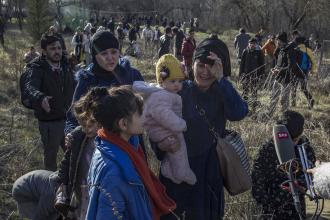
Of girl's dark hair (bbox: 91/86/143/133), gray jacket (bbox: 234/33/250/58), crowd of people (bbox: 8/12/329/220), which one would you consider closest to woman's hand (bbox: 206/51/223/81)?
crowd of people (bbox: 8/12/329/220)

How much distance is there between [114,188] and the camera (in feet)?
7.93

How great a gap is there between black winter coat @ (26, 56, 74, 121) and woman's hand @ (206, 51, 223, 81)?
7.33 feet

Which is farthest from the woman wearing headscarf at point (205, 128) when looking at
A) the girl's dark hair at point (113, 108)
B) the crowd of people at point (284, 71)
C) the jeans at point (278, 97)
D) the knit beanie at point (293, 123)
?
the crowd of people at point (284, 71)

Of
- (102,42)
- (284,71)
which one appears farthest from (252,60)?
(102,42)

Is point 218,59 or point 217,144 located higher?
point 218,59

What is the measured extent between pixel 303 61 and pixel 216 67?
6.99m

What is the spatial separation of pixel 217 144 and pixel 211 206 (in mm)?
400

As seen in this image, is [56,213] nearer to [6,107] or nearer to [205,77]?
[205,77]

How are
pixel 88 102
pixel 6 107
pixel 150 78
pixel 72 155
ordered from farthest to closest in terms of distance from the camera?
pixel 150 78 < pixel 6 107 < pixel 72 155 < pixel 88 102

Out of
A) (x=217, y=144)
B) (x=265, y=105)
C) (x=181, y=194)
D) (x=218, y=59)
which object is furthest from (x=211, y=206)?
(x=265, y=105)

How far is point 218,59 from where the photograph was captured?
3086 mm

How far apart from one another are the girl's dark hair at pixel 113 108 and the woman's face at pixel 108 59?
0.71 m

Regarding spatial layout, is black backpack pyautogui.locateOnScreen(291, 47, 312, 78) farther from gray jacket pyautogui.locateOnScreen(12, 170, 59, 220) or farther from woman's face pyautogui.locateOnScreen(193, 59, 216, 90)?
gray jacket pyautogui.locateOnScreen(12, 170, 59, 220)

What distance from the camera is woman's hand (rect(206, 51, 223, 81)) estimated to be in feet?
10.1
